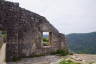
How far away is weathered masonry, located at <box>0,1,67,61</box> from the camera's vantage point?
1168 cm

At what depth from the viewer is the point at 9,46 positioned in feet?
38.3

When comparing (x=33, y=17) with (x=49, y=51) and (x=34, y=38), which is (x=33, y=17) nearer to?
(x=34, y=38)

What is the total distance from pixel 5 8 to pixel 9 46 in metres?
2.32

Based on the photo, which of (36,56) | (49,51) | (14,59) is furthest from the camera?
(49,51)

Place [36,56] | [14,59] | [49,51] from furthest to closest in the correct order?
[49,51] → [36,56] → [14,59]

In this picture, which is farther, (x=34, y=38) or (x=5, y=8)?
(x=34, y=38)

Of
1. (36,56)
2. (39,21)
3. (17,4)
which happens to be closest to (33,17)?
(39,21)

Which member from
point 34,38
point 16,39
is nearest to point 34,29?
point 34,38

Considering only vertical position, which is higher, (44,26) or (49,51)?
(44,26)

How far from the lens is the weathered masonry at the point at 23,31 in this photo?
11680mm

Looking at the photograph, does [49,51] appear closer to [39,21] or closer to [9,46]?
[39,21]

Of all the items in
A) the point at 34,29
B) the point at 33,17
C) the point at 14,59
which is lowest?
the point at 14,59

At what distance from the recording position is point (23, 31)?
12.4 metres

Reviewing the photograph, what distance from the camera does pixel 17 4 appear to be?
12.1m
